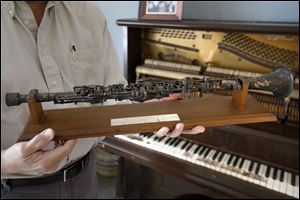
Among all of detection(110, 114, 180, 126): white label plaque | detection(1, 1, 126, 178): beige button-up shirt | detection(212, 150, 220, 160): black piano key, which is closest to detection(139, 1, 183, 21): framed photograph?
detection(1, 1, 126, 178): beige button-up shirt

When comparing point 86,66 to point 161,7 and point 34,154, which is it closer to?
point 34,154

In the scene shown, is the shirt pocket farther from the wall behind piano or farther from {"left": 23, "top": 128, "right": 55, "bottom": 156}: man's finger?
the wall behind piano

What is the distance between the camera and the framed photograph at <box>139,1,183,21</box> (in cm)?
141

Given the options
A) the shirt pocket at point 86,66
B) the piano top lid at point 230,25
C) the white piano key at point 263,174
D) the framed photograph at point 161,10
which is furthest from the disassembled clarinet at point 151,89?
the framed photograph at point 161,10

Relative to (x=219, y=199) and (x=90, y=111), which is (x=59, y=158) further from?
(x=219, y=199)

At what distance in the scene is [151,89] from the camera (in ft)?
2.37

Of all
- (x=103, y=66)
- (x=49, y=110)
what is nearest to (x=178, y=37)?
(x=103, y=66)

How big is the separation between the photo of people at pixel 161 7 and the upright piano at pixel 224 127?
10 cm

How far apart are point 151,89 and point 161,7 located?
85cm

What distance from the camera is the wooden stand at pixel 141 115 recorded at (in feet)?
2.28

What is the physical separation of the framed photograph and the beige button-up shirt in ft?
1.77

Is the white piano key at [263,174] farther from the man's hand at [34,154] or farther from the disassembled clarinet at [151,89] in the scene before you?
the man's hand at [34,154]

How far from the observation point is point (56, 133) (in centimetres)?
68

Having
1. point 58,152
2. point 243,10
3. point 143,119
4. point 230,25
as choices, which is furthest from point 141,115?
point 243,10
